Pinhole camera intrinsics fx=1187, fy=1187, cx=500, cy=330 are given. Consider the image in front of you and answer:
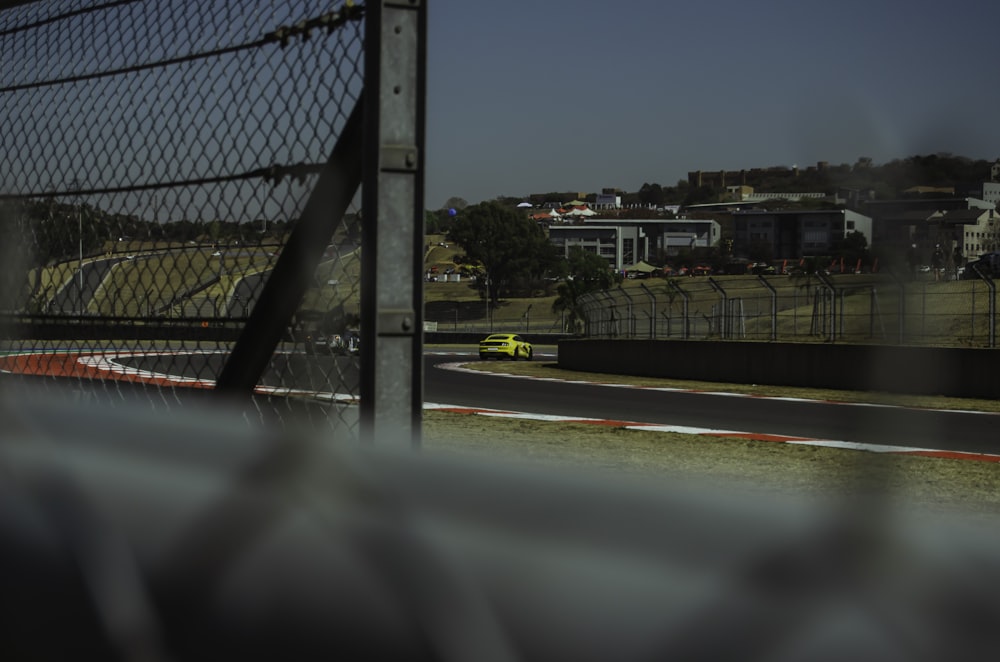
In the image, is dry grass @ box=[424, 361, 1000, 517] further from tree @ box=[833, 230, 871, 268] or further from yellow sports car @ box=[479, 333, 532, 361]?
yellow sports car @ box=[479, 333, 532, 361]

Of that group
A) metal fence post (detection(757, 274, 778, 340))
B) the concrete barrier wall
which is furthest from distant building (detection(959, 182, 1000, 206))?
metal fence post (detection(757, 274, 778, 340))

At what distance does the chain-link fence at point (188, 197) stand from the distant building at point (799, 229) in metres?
0.98

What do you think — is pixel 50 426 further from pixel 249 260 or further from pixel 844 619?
pixel 844 619

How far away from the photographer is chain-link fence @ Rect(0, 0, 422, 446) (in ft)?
8.97

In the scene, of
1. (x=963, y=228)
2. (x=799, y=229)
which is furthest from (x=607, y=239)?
(x=963, y=228)

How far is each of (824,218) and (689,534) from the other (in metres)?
0.32

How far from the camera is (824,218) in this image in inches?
44.3

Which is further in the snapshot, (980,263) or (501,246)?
(501,246)

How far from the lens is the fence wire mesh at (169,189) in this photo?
9.08ft

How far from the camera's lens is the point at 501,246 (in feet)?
281

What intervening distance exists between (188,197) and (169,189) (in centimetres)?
8

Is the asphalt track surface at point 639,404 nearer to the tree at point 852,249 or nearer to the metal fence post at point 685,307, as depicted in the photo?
the tree at point 852,249

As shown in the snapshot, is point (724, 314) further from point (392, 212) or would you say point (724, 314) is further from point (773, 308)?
point (392, 212)

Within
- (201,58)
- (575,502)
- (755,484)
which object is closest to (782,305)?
(755,484)
